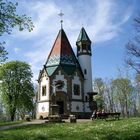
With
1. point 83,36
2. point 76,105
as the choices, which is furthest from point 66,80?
point 83,36

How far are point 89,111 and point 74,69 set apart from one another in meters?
8.76

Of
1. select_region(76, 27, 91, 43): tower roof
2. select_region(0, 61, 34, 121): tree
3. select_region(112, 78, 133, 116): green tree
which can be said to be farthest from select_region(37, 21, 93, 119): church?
select_region(112, 78, 133, 116): green tree

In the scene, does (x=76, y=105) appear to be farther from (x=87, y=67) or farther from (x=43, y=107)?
(x=87, y=67)

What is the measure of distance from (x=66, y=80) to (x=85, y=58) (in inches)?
299

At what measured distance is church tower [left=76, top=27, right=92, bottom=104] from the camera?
211 ft

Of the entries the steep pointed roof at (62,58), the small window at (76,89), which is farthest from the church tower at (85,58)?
the small window at (76,89)

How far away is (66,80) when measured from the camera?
6069 centimetres

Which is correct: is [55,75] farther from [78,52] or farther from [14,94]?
[14,94]

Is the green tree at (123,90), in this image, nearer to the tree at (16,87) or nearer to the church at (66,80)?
the church at (66,80)

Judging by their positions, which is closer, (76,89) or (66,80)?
(66,80)

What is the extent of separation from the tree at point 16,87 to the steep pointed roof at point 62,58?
40.6ft

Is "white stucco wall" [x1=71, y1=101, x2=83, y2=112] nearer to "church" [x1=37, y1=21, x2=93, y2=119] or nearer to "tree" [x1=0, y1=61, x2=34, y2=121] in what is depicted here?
"church" [x1=37, y1=21, x2=93, y2=119]

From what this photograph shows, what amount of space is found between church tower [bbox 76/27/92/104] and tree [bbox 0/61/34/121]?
15.3 meters

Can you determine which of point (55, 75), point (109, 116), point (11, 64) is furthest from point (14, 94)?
point (109, 116)
